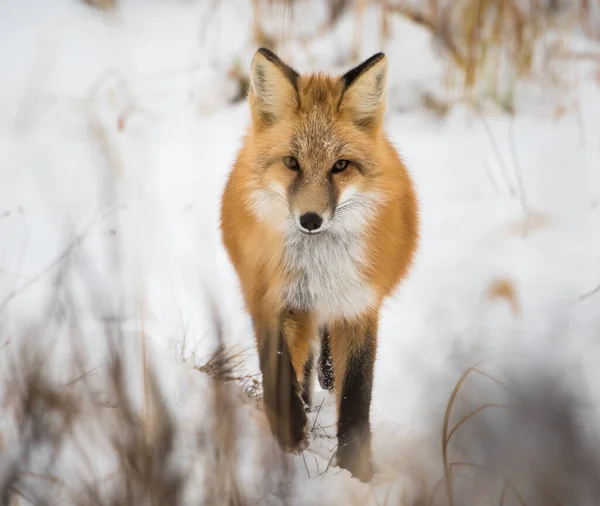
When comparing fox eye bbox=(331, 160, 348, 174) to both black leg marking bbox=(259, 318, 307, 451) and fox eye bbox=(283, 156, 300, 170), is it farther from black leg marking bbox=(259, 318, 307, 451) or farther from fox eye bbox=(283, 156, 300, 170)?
black leg marking bbox=(259, 318, 307, 451)

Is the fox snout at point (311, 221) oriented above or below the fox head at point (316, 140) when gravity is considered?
below

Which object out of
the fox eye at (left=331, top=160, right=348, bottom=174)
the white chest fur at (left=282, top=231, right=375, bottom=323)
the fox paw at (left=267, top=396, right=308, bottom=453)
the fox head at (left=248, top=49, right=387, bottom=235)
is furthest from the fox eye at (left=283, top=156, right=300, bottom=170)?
the fox paw at (left=267, top=396, right=308, bottom=453)

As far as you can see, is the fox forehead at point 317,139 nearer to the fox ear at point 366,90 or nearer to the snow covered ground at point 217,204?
the fox ear at point 366,90

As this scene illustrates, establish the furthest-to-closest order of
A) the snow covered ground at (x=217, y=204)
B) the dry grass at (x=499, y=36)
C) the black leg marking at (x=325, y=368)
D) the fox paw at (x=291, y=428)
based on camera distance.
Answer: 1. the dry grass at (x=499, y=36)
2. the black leg marking at (x=325, y=368)
3. the snow covered ground at (x=217, y=204)
4. the fox paw at (x=291, y=428)

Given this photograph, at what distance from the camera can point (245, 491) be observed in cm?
172

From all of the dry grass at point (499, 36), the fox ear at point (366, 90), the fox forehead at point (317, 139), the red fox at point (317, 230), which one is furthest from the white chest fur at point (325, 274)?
the dry grass at point (499, 36)

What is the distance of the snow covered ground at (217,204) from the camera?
1.97 m

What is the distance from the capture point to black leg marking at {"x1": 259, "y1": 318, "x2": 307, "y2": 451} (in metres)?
1.87

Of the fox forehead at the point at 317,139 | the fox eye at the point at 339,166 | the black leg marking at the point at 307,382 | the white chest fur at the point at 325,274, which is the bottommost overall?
the black leg marking at the point at 307,382

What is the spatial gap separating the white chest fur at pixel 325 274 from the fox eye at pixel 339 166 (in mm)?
216

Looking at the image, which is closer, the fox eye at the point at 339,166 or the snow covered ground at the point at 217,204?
the fox eye at the point at 339,166

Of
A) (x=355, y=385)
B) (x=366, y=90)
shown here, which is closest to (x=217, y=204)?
(x=366, y=90)

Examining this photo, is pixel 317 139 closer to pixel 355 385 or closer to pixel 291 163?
pixel 291 163

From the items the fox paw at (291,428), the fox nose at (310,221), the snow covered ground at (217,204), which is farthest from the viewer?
the snow covered ground at (217,204)
